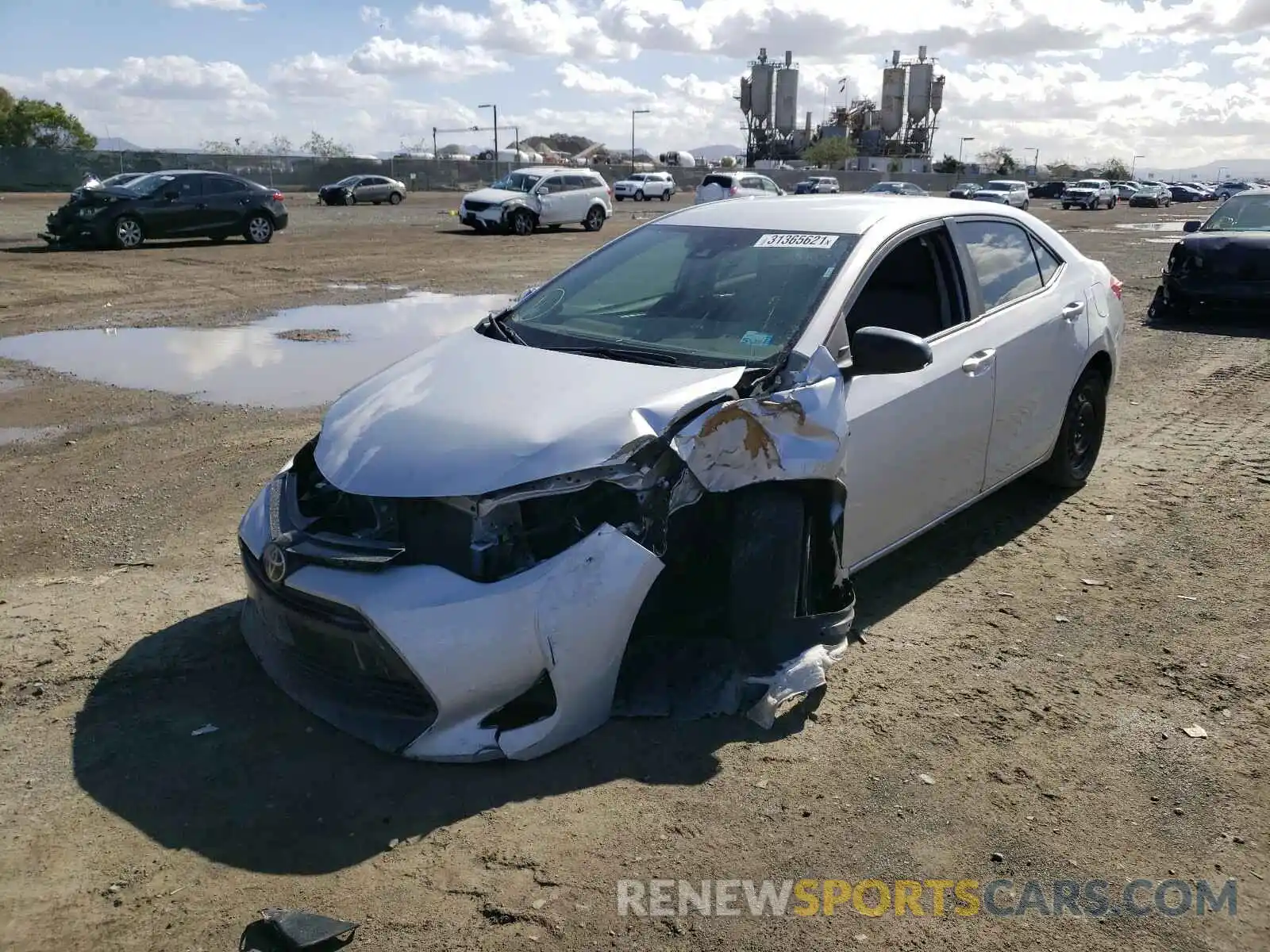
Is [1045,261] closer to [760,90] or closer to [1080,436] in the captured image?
[1080,436]

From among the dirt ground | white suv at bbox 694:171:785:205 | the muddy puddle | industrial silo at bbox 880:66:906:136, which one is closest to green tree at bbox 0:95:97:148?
white suv at bbox 694:171:785:205

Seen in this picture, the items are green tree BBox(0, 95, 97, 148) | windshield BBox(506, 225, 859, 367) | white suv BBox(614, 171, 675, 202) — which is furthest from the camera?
green tree BBox(0, 95, 97, 148)

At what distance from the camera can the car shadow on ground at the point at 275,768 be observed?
9.51 feet

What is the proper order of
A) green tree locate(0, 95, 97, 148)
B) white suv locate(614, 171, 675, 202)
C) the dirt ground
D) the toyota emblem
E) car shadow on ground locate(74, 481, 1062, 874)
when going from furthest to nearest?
green tree locate(0, 95, 97, 148) → white suv locate(614, 171, 675, 202) → the toyota emblem → car shadow on ground locate(74, 481, 1062, 874) → the dirt ground

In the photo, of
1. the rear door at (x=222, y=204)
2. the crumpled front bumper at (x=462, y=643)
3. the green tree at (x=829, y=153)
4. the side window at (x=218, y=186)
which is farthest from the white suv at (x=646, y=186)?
the green tree at (x=829, y=153)

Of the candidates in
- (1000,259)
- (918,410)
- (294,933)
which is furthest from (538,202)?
(294,933)

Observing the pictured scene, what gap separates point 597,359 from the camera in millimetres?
3822

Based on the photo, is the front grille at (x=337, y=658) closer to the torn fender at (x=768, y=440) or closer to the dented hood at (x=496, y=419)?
the dented hood at (x=496, y=419)

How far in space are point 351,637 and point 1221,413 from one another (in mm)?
7101

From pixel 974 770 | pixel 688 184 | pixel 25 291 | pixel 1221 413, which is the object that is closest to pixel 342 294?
pixel 25 291

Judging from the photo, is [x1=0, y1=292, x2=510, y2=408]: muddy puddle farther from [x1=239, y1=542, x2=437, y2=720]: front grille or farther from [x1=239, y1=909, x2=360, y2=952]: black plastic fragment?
[x1=239, y1=909, x2=360, y2=952]: black plastic fragment

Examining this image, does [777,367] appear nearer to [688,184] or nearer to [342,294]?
[342,294]

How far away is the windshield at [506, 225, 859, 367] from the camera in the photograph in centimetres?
389

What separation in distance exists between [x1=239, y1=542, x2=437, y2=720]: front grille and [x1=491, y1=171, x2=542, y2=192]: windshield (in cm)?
2488
